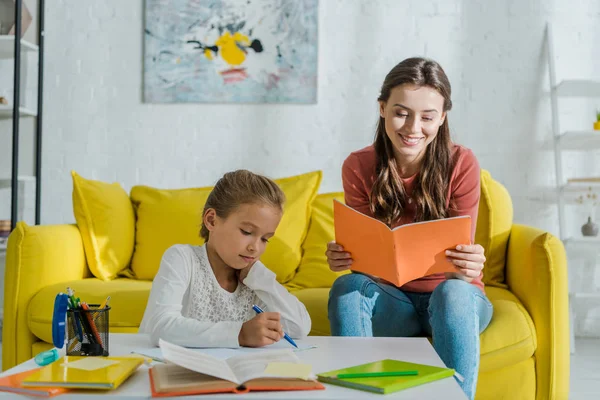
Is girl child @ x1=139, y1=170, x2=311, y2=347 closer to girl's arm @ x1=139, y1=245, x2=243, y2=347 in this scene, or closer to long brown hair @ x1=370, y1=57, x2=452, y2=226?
girl's arm @ x1=139, y1=245, x2=243, y2=347

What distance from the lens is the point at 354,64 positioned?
328 centimetres

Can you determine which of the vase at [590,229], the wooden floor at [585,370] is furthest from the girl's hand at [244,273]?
the vase at [590,229]

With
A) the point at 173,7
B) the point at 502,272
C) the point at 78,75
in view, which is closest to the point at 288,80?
the point at 173,7

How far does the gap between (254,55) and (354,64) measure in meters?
0.48

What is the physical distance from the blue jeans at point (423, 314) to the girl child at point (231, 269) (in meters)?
0.15

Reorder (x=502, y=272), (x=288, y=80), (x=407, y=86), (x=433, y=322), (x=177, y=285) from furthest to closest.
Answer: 1. (x=288, y=80)
2. (x=502, y=272)
3. (x=407, y=86)
4. (x=433, y=322)
5. (x=177, y=285)

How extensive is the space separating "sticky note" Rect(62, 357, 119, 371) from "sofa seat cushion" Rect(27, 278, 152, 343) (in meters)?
1.00

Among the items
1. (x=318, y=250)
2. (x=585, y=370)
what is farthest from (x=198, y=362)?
(x=585, y=370)

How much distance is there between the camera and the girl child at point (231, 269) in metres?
1.51

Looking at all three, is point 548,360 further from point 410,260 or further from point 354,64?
point 354,64

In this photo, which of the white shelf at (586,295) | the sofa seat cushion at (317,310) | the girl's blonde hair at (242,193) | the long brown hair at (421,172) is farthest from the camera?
the white shelf at (586,295)

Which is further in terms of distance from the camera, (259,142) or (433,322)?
(259,142)

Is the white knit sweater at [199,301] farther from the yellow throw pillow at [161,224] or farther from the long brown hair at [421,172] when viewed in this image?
the yellow throw pillow at [161,224]

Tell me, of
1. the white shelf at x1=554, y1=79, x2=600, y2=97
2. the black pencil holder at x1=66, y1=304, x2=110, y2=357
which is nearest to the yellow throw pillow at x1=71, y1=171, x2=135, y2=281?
the black pencil holder at x1=66, y1=304, x2=110, y2=357
